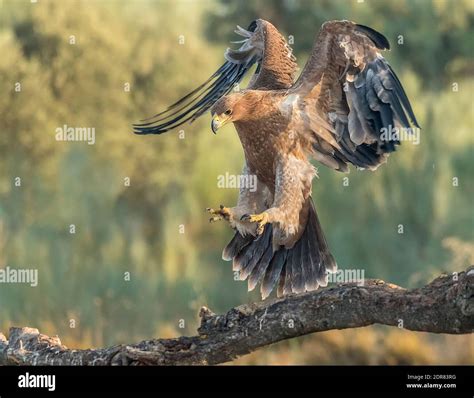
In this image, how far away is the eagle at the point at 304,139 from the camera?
256 inches

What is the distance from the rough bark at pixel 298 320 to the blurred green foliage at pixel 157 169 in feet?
15.5

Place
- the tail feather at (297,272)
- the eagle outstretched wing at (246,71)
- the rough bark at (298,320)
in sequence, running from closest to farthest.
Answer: the rough bark at (298,320) → the tail feather at (297,272) → the eagle outstretched wing at (246,71)

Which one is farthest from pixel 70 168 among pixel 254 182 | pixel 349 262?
pixel 254 182

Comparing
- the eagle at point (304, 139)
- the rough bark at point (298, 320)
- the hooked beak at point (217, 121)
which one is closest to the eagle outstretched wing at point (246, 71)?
the eagle at point (304, 139)

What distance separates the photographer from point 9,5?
11.6m

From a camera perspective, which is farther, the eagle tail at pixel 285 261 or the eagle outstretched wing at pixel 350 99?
the eagle tail at pixel 285 261

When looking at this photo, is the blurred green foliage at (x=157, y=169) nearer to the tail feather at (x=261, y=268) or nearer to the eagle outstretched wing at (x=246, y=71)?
the eagle outstretched wing at (x=246, y=71)

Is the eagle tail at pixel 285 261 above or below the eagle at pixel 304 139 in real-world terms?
below

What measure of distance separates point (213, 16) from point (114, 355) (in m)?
6.69

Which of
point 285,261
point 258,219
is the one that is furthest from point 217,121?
point 285,261

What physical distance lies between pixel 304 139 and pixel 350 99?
16.6 inches

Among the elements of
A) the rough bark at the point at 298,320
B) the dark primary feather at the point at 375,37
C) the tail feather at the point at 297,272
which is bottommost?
the rough bark at the point at 298,320

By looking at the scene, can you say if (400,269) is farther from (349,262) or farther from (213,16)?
(213,16)
